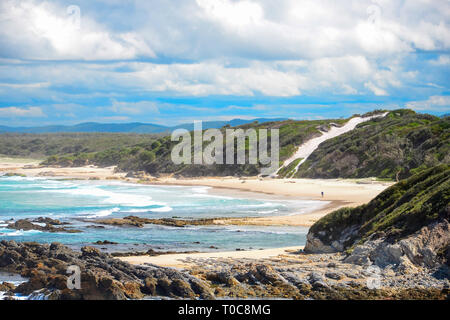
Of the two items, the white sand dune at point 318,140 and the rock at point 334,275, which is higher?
the white sand dune at point 318,140

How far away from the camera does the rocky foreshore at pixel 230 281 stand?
11.5m

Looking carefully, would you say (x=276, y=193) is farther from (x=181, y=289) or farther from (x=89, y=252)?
(x=181, y=289)

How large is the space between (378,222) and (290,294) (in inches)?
186

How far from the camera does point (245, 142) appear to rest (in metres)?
69.3

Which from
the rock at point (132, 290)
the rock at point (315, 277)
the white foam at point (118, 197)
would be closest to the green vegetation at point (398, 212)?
the rock at point (315, 277)

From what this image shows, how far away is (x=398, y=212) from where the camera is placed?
1444 cm

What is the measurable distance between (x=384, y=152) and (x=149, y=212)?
24891 mm

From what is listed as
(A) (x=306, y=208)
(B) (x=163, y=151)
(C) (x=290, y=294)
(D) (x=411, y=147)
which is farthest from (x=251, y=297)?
(B) (x=163, y=151)

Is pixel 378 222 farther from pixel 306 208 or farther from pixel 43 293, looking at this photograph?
pixel 306 208

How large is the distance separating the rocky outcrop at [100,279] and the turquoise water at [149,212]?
5326 millimetres

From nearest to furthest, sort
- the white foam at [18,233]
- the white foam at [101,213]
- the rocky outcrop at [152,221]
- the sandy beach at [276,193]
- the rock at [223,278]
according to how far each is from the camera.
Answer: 1. the rock at [223,278]
2. the sandy beach at [276,193]
3. the white foam at [18,233]
4. the rocky outcrop at [152,221]
5. the white foam at [101,213]

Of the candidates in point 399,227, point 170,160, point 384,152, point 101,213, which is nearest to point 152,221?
point 101,213

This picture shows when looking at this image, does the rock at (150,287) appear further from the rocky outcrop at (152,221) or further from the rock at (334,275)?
the rocky outcrop at (152,221)

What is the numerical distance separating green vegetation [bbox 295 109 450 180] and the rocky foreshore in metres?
28.2
